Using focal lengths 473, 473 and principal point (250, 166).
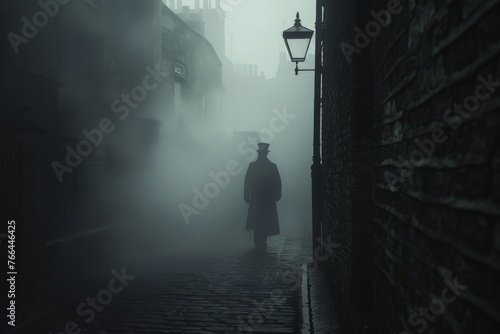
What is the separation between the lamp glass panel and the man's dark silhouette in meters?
2.76

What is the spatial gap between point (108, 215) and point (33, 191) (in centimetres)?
400

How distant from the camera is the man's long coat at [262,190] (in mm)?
11016

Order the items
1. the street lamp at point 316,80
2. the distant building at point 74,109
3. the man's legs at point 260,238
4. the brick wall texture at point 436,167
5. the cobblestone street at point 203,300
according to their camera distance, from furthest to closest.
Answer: the man's legs at point 260,238
the street lamp at point 316,80
the distant building at point 74,109
the cobblestone street at point 203,300
the brick wall texture at point 436,167

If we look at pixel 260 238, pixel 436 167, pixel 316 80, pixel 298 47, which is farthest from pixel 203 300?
pixel 436 167

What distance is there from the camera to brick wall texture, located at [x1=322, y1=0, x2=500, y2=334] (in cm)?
120

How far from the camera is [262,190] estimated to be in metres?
11.2

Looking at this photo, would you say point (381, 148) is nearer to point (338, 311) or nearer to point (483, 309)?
point (483, 309)

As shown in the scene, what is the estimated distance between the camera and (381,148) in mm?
2896

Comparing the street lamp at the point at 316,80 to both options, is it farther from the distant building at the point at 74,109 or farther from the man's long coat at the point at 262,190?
the distant building at the point at 74,109

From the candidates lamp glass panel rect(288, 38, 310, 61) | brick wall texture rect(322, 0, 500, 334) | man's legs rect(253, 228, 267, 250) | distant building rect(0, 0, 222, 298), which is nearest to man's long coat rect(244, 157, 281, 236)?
man's legs rect(253, 228, 267, 250)

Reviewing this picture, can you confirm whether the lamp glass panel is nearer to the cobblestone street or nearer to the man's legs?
the cobblestone street

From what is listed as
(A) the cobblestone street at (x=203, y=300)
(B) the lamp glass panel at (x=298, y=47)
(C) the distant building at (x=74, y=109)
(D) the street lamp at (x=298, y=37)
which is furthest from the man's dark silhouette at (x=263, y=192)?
(C) the distant building at (x=74, y=109)

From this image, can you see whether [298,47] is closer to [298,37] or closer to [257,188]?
[298,37]

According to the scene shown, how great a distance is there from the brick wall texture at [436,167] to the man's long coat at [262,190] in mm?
7391
